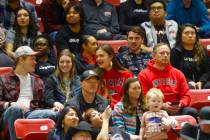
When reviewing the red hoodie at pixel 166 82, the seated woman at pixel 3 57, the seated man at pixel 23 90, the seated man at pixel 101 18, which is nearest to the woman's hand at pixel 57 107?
the seated man at pixel 23 90

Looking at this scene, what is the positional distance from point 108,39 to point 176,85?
5.13 feet

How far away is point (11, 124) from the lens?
6520 millimetres

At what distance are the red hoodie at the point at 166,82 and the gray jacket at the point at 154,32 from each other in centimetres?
99

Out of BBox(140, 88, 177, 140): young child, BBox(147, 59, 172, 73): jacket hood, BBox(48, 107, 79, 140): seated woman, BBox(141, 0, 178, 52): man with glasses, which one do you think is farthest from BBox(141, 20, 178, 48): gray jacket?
BBox(48, 107, 79, 140): seated woman

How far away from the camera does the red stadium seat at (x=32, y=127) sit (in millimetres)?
6449

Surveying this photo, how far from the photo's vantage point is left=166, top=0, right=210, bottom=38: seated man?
8.76 metres

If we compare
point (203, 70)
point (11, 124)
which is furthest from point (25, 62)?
point (203, 70)

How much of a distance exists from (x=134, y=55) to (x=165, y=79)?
0.62 metres

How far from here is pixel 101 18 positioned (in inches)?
342

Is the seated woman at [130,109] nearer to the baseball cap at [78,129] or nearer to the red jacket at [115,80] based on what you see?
the red jacket at [115,80]

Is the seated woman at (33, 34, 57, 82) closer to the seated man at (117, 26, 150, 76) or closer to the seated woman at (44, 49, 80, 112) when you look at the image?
the seated woman at (44, 49, 80, 112)

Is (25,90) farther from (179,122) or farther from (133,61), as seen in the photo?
(179,122)

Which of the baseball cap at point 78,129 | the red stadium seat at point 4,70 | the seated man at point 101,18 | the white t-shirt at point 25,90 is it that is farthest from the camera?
the seated man at point 101,18

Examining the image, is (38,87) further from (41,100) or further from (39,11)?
(39,11)
